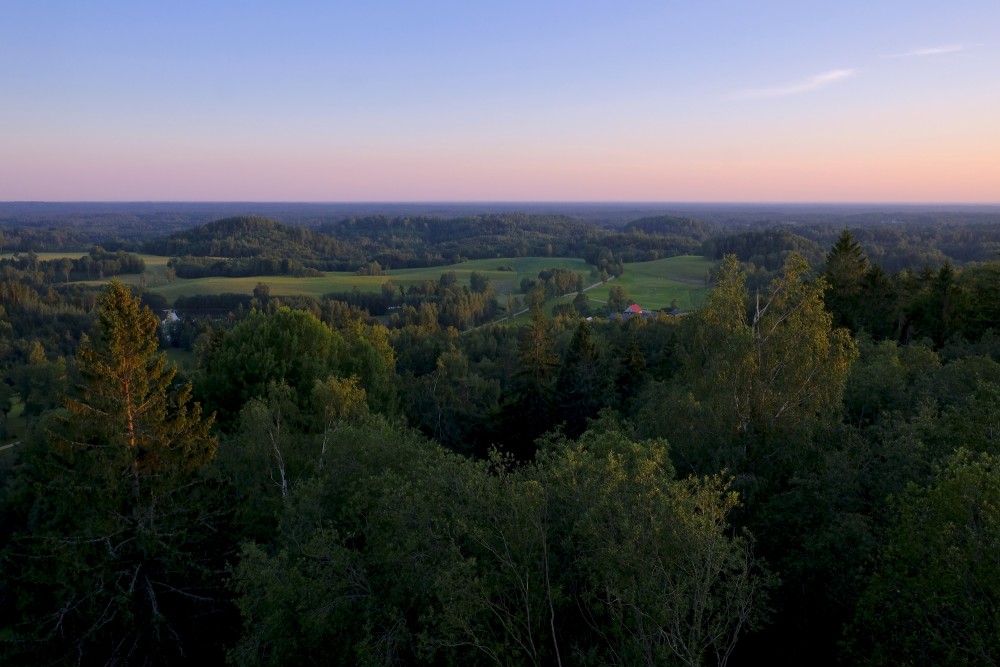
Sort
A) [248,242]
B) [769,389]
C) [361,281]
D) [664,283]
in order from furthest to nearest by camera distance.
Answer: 1. [248,242]
2. [361,281]
3. [664,283]
4. [769,389]

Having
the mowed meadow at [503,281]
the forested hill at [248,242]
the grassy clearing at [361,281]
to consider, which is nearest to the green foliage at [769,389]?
the mowed meadow at [503,281]

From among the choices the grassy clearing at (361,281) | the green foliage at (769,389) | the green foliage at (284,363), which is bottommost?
the grassy clearing at (361,281)

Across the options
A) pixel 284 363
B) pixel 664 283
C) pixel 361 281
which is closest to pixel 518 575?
pixel 284 363

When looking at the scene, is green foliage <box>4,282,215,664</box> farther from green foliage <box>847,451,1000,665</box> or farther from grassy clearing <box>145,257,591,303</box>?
grassy clearing <box>145,257,591,303</box>

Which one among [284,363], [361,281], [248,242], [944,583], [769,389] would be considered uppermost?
[248,242]

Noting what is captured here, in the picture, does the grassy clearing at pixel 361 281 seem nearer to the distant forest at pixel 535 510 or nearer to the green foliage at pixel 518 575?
the distant forest at pixel 535 510

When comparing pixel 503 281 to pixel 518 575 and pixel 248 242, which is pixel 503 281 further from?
pixel 518 575

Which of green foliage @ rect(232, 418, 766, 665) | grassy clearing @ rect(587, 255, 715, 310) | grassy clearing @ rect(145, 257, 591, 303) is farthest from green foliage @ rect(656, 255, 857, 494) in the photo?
grassy clearing @ rect(145, 257, 591, 303)

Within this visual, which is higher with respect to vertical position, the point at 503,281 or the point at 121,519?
the point at 121,519

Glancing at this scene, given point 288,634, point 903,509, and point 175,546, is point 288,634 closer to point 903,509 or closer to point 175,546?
point 175,546
